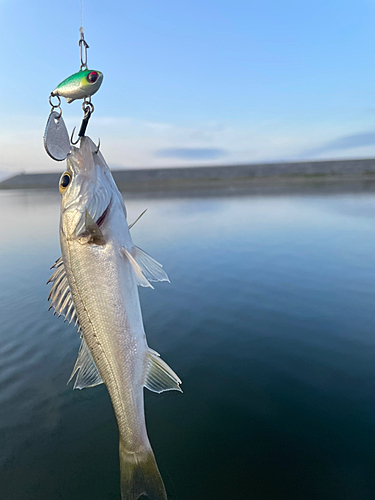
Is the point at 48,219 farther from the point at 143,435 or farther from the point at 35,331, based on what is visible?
the point at 143,435

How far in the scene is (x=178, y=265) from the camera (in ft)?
38.7

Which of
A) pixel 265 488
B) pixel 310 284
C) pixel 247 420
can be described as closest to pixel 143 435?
pixel 265 488

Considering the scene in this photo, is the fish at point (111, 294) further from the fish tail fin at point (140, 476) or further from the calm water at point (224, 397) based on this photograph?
the calm water at point (224, 397)

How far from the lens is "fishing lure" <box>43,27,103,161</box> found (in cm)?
231

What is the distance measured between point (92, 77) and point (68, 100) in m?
0.38

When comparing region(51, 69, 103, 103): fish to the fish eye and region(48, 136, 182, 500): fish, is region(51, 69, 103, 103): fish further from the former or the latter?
the fish eye

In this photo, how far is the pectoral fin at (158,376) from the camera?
2.64 meters

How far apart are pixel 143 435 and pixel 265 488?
1.99 m

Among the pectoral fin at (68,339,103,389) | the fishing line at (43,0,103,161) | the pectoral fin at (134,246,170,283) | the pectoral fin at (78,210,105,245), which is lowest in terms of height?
the pectoral fin at (68,339,103,389)

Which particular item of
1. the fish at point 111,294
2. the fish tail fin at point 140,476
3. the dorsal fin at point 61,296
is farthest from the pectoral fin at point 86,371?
the fish tail fin at point 140,476

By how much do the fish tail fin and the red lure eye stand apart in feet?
9.68

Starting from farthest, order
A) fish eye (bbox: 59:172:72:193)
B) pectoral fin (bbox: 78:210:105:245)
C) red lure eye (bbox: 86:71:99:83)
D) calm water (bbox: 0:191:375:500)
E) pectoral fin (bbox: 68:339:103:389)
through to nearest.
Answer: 1. calm water (bbox: 0:191:375:500)
2. pectoral fin (bbox: 68:339:103:389)
3. fish eye (bbox: 59:172:72:193)
4. pectoral fin (bbox: 78:210:105:245)
5. red lure eye (bbox: 86:71:99:83)

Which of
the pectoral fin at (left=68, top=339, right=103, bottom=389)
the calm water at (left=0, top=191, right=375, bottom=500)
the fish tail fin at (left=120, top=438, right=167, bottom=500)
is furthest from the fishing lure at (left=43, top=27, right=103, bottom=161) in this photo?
the calm water at (left=0, top=191, right=375, bottom=500)

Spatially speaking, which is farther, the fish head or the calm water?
the calm water
